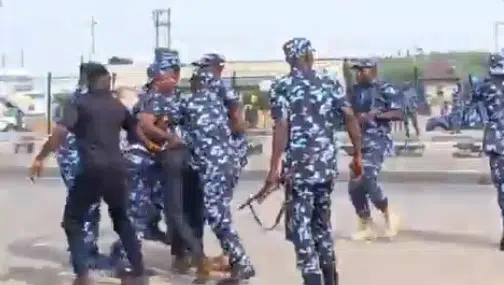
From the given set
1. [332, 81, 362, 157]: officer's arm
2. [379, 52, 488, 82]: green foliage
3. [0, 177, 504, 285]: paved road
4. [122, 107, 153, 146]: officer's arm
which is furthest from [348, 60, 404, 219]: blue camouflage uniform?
[379, 52, 488, 82]: green foliage

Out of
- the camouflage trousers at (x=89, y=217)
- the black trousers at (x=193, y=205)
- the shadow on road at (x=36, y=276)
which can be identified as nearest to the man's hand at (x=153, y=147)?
the black trousers at (x=193, y=205)

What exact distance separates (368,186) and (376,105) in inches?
31.4

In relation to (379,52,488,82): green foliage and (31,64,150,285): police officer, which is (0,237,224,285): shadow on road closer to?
(31,64,150,285): police officer

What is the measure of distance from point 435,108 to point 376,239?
949 inches

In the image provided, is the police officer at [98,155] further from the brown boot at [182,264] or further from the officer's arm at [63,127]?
the brown boot at [182,264]

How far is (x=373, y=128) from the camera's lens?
1153cm

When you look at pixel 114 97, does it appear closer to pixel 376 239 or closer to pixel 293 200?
pixel 293 200

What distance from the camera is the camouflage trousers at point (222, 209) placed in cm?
909

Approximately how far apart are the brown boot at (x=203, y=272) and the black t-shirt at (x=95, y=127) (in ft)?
4.26

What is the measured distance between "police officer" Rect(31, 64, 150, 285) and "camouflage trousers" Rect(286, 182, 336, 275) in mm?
1197

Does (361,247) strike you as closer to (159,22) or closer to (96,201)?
(96,201)

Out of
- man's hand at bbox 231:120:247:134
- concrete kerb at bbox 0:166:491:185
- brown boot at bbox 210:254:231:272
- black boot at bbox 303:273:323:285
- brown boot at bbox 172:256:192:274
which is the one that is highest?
man's hand at bbox 231:120:247:134

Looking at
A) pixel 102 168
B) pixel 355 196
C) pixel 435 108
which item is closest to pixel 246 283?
pixel 102 168

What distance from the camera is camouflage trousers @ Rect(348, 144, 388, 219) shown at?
11.6 metres
